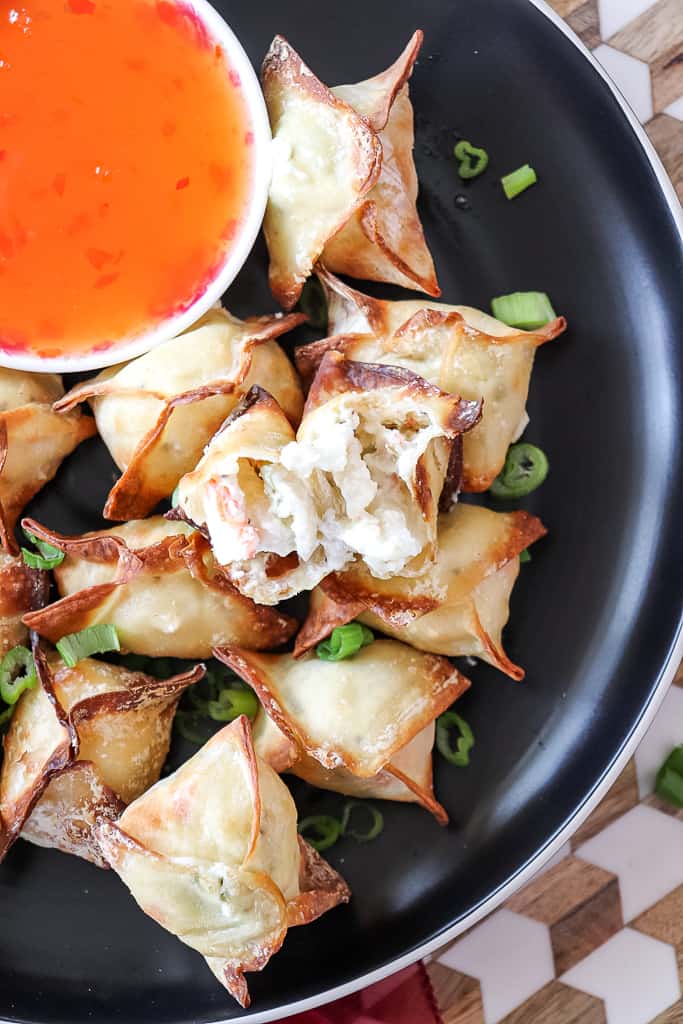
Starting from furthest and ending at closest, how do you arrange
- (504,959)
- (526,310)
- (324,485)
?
(504,959), (526,310), (324,485)

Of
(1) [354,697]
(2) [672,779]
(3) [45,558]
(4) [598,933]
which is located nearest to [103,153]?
(3) [45,558]

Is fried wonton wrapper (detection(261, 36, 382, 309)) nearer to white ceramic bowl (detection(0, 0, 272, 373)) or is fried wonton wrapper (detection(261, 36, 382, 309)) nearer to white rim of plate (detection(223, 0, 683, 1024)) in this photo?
white ceramic bowl (detection(0, 0, 272, 373))

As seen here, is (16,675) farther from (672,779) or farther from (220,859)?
(672,779)

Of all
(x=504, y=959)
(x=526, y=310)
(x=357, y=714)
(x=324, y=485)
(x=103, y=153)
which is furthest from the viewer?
(x=504, y=959)

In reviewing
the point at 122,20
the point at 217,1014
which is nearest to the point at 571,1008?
the point at 217,1014

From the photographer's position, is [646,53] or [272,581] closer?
[272,581]

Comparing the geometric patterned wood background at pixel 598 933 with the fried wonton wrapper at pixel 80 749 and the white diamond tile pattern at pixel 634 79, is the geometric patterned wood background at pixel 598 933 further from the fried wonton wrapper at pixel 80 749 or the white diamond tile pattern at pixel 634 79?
the white diamond tile pattern at pixel 634 79

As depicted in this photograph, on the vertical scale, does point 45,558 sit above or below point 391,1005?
above

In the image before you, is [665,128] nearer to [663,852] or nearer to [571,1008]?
[663,852]
